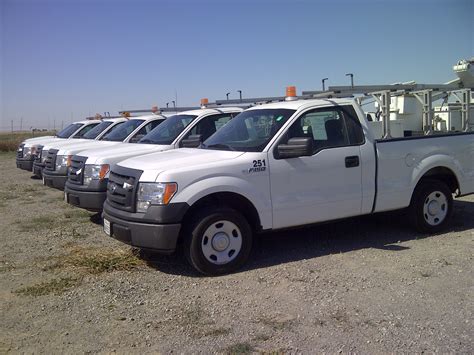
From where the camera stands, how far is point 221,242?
17.5ft

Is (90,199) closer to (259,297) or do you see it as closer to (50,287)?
(50,287)

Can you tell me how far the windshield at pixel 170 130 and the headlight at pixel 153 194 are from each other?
3.50 metres

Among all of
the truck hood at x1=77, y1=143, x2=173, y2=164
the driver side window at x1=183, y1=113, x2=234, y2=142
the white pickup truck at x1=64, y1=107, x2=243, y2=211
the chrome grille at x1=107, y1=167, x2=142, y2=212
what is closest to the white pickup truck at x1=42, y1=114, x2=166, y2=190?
the truck hood at x1=77, y1=143, x2=173, y2=164

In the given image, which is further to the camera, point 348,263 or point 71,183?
point 71,183

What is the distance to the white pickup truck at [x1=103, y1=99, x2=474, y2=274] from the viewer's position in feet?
16.9

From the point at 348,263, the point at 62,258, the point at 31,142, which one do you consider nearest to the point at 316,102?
the point at 348,263

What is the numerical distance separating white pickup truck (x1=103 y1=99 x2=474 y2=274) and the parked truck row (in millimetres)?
12

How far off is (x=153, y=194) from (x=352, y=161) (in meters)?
2.52

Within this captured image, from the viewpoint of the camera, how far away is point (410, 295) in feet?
15.1

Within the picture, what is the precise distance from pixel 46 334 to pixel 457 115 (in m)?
7.37

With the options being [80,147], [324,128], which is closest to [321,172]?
[324,128]

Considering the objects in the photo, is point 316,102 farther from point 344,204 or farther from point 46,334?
point 46,334

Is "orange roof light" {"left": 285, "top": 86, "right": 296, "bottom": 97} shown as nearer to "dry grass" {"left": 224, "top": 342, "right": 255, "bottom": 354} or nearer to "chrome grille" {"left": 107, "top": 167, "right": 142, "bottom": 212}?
"chrome grille" {"left": 107, "top": 167, "right": 142, "bottom": 212}

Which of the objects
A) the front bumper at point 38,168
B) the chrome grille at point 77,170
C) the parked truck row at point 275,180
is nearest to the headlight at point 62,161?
the chrome grille at point 77,170
